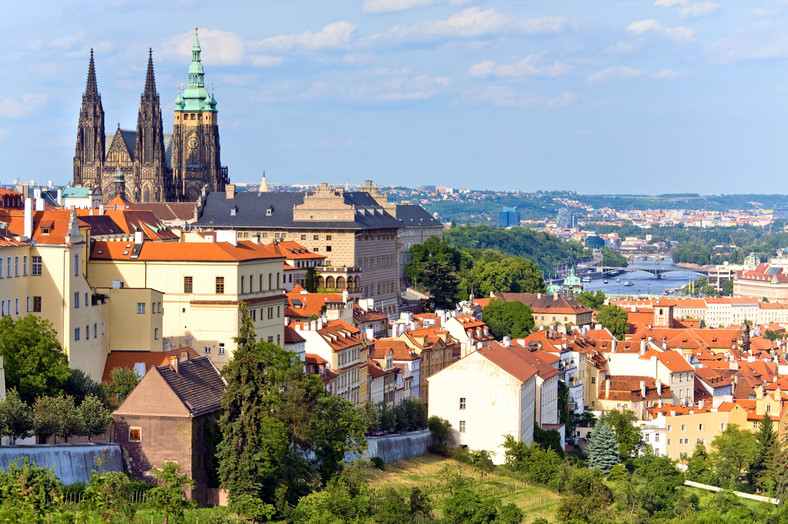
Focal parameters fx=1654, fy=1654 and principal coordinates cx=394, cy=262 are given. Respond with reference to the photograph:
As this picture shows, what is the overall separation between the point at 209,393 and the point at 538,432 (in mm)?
29591

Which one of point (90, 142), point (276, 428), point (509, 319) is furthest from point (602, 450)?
point (90, 142)

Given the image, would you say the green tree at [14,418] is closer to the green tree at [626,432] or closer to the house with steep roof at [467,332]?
the green tree at [626,432]

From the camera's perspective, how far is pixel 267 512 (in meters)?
50.2

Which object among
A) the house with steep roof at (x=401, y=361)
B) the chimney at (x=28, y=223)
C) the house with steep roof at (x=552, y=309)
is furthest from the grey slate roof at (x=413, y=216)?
the chimney at (x=28, y=223)

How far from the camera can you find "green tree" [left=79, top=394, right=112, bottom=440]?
50.6 metres

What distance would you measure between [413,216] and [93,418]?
369ft

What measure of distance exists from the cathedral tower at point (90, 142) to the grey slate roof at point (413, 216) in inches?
1486

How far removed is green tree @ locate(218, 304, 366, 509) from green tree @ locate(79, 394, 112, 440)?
3.62 m

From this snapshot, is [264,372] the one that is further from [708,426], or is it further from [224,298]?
[708,426]

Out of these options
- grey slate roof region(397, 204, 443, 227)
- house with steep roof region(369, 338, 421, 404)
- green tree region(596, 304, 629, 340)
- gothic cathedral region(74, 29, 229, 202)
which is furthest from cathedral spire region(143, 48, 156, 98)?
house with steep roof region(369, 338, 421, 404)

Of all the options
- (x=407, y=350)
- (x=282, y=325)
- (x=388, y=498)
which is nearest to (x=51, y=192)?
(x=407, y=350)

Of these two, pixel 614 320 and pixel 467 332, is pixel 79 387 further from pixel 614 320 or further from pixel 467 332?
pixel 614 320

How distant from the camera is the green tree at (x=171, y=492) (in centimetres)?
4684

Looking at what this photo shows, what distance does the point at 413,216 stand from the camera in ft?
533
